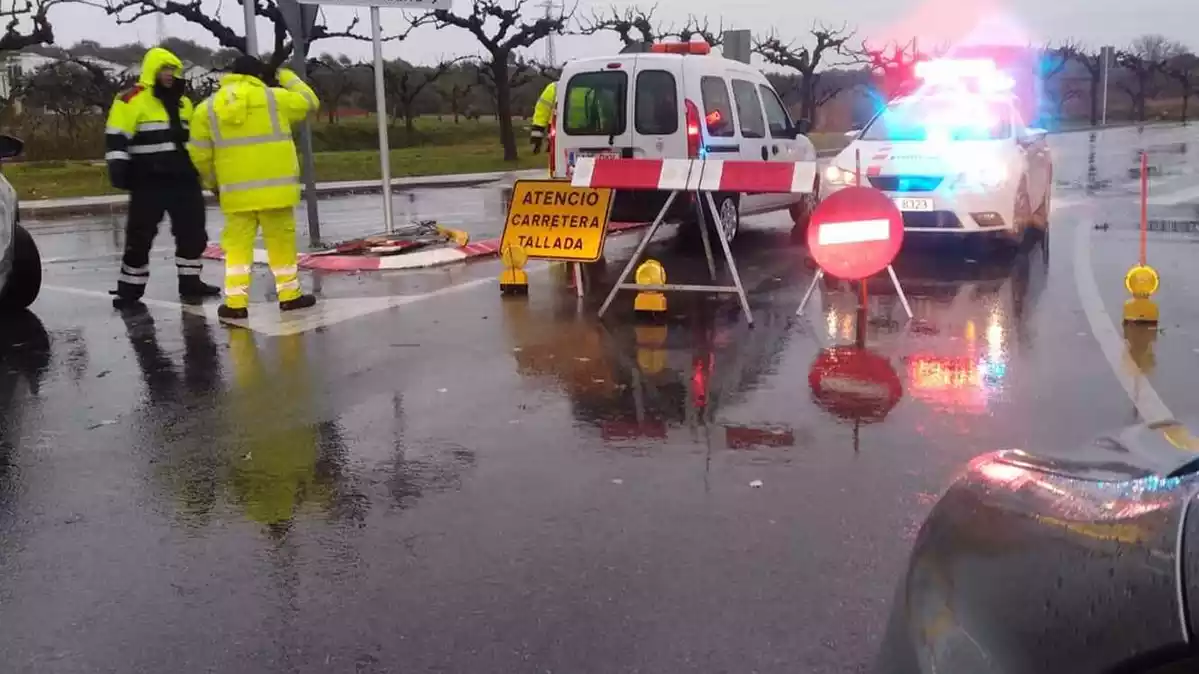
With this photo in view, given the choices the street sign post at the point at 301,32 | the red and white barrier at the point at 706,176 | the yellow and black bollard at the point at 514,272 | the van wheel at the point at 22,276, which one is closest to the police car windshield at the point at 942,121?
the red and white barrier at the point at 706,176

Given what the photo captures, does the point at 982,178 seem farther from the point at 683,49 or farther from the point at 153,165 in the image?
the point at 153,165

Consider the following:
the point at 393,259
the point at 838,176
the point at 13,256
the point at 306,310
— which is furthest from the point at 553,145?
the point at 13,256

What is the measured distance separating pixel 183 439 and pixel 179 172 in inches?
167

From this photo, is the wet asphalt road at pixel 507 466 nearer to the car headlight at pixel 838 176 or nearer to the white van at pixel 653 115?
the car headlight at pixel 838 176

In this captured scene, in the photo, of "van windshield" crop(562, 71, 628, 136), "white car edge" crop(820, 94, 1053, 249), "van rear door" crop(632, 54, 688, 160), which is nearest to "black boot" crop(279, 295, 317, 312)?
"van windshield" crop(562, 71, 628, 136)

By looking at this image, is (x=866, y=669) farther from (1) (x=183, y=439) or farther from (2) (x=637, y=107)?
(2) (x=637, y=107)

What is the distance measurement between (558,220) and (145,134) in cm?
333

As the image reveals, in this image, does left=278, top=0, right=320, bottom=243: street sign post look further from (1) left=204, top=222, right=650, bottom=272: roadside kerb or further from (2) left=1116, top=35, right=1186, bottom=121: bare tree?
(2) left=1116, top=35, right=1186, bottom=121: bare tree

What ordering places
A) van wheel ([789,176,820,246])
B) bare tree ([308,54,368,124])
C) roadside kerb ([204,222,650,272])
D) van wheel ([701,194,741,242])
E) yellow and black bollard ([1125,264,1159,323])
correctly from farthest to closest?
bare tree ([308,54,368,124])
van wheel ([789,176,820,246])
van wheel ([701,194,741,242])
roadside kerb ([204,222,650,272])
yellow and black bollard ([1125,264,1159,323])

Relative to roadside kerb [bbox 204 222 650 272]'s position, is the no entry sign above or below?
above

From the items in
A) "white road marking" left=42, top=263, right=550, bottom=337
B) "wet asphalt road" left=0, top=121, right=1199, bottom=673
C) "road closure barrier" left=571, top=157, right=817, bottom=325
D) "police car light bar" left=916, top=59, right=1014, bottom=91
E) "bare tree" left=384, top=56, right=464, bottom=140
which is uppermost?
"bare tree" left=384, top=56, right=464, bottom=140

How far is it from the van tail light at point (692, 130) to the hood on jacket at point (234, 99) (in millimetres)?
4703

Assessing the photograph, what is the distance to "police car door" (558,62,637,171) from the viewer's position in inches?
464

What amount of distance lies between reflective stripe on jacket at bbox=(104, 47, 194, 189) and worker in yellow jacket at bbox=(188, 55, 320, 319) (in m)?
Result: 0.65
